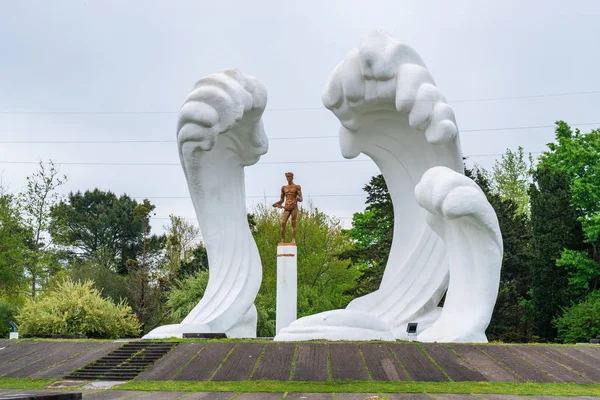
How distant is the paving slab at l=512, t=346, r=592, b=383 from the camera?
10853 mm

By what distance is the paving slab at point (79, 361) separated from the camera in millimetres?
11781

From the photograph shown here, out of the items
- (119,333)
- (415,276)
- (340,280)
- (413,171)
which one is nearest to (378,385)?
(415,276)

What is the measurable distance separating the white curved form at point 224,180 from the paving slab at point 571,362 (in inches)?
255

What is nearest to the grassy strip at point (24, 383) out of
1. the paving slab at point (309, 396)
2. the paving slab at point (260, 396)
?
the paving slab at point (260, 396)

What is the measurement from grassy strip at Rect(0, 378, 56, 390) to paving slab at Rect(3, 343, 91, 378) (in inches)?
10.4

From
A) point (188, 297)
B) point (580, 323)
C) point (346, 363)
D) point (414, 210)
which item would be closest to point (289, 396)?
point (346, 363)

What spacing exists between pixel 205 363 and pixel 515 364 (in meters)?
4.80

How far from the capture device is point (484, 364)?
11.3 m

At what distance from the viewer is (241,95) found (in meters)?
15.9

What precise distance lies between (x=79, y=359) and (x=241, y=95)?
6.46 m

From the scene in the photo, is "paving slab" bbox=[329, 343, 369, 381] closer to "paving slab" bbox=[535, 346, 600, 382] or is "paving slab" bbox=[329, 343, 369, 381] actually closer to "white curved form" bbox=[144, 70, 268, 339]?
"paving slab" bbox=[535, 346, 600, 382]

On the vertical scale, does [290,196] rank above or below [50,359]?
above

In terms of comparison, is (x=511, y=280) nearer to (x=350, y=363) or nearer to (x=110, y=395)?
(x=350, y=363)

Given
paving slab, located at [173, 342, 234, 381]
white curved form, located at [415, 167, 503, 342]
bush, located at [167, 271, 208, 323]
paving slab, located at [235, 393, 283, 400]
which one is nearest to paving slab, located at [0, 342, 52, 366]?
paving slab, located at [173, 342, 234, 381]
